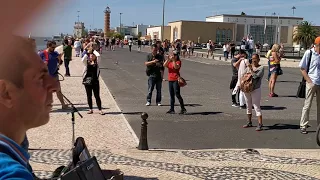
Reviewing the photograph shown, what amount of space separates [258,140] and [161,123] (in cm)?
244

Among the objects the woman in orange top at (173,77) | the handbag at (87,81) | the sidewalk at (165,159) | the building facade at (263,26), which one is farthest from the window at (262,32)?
the sidewalk at (165,159)

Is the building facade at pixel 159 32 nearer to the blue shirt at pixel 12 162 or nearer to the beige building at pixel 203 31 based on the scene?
the beige building at pixel 203 31

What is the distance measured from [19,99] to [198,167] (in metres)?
5.44

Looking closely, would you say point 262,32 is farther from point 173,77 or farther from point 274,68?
point 173,77

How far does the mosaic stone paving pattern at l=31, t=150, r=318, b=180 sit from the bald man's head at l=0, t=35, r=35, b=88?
4689 mm

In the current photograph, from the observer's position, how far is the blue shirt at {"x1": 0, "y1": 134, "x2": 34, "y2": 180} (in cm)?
95

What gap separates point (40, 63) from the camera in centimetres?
111

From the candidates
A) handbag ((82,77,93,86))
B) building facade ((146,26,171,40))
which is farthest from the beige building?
handbag ((82,77,93,86))

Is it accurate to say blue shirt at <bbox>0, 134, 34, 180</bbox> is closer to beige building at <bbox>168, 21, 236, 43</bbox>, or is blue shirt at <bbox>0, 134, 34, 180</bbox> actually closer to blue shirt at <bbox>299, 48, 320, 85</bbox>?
blue shirt at <bbox>299, 48, 320, 85</bbox>

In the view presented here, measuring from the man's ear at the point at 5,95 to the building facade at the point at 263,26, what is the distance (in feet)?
352

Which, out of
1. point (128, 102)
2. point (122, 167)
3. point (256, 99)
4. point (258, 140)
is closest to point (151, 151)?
point (122, 167)

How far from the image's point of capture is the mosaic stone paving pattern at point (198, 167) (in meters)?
5.91

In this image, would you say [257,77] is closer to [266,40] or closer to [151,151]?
[151,151]

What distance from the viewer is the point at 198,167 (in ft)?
20.6
